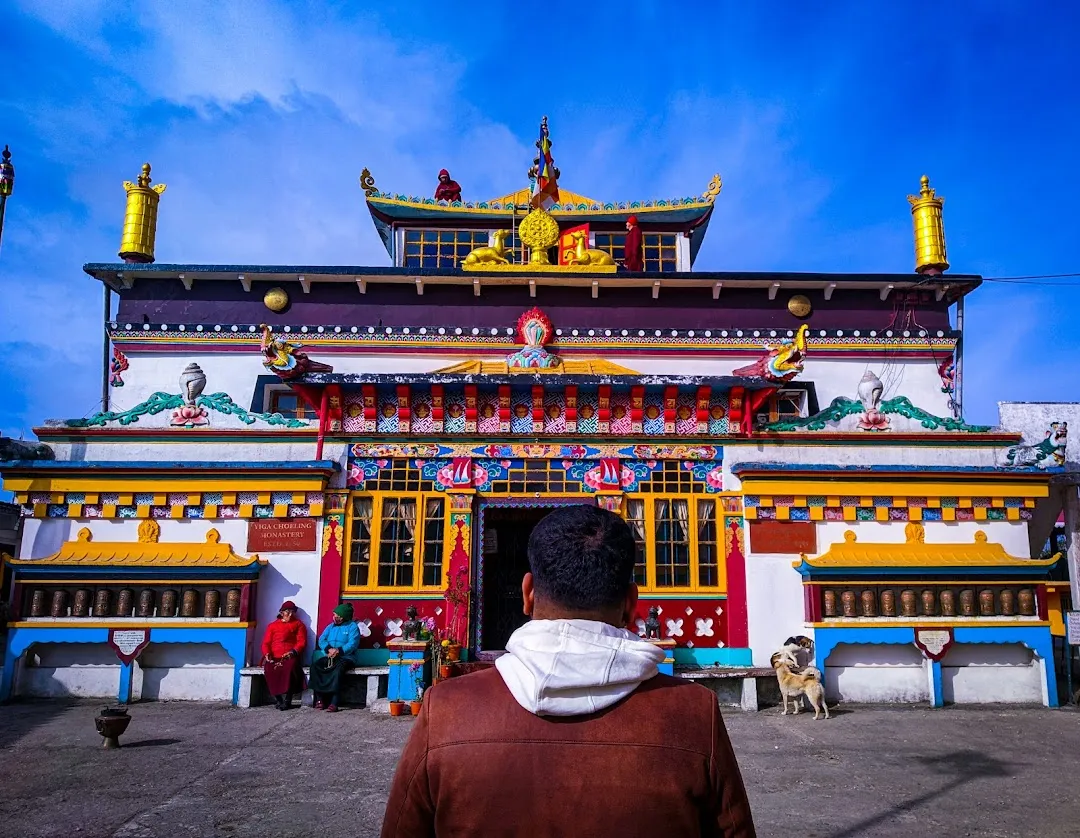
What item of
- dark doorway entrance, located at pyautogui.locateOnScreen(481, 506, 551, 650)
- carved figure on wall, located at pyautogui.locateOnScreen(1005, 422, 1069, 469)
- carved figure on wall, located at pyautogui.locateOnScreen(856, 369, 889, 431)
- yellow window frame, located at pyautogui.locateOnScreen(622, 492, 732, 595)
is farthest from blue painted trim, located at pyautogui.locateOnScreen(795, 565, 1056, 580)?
dark doorway entrance, located at pyautogui.locateOnScreen(481, 506, 551, 650)

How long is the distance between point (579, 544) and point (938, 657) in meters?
11.5

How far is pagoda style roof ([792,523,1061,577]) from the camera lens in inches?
479

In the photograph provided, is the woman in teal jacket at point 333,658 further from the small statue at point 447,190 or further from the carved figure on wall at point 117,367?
the small statue at point 447,190

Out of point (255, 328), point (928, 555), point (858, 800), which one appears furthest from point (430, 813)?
point (255, 328)

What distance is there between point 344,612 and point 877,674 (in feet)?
25.8

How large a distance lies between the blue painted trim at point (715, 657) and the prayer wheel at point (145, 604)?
25.4 ft

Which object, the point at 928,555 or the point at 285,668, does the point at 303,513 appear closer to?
the point at 285,668

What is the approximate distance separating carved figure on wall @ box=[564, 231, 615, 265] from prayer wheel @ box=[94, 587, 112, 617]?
35.0ft

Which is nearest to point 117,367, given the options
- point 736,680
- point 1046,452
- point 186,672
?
→ point 186,672

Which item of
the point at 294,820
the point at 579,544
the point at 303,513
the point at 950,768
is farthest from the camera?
the point at 303,513

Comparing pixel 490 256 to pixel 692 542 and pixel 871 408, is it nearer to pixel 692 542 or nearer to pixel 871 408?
pixel 692 542

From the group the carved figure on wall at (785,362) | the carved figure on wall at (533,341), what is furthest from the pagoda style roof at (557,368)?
the carved figure on wall at (785,362)

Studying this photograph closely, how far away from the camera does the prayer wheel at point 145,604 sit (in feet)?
39.4

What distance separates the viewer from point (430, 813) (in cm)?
230
